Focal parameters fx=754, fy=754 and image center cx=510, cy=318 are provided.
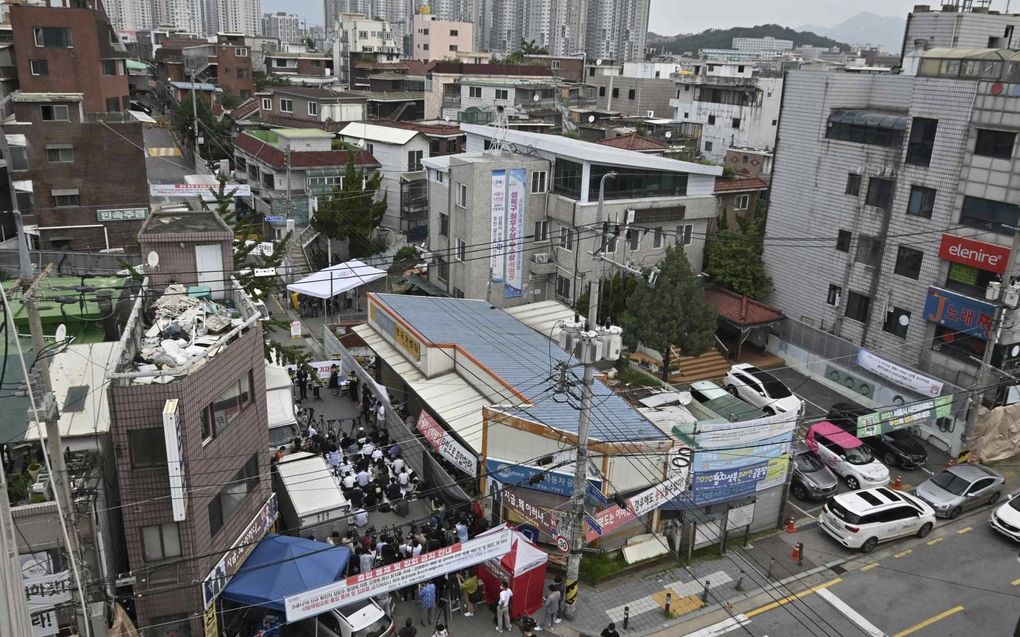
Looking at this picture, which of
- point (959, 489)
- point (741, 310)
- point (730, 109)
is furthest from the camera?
point (730, 109)

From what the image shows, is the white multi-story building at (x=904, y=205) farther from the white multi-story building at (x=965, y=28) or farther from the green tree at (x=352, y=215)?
the green tree at (x=352, y=215)

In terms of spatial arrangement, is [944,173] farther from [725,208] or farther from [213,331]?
[213,331]

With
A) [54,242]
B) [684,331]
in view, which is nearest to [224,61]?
[54,242]

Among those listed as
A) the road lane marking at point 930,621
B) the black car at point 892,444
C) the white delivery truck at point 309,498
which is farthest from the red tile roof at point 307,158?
the road lane marking at point 930,621

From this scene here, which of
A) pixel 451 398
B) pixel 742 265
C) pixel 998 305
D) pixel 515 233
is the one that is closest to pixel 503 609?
pixel 451 398

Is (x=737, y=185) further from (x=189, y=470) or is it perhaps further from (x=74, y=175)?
(x=74, y=175)

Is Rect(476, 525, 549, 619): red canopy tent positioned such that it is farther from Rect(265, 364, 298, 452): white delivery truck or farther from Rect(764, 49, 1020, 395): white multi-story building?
Rect(764, 49, 1020, 395): white multi-story building
